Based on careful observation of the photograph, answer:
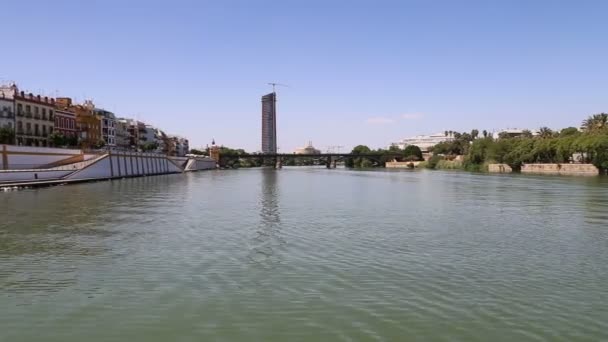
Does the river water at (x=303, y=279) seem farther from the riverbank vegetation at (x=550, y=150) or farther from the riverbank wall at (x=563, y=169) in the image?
the riverbank wall at (x=563, y=169)

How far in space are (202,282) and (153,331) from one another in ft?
14.5

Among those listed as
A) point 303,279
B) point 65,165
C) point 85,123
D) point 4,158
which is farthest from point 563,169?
point 303,279

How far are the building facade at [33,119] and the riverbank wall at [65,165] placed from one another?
867cm

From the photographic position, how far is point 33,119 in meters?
93.5

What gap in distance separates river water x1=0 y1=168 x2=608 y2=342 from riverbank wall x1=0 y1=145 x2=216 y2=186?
3763 centimetres

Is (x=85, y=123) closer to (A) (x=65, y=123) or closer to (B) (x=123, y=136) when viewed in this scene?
(A) (x=65, y=123)

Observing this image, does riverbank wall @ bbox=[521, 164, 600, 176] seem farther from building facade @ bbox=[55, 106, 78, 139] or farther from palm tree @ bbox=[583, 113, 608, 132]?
building facade @ bbox=[55, 106, 78, 139]

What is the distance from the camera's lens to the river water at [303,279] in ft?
41.7

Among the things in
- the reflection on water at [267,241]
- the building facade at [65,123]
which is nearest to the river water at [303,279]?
the reflection on water at [267,241]

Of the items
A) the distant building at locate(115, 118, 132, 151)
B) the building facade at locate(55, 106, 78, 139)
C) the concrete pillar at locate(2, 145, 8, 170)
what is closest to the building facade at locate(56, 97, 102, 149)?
the building facade at locate(55, 106, 78, 139)

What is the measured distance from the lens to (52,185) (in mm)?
69812

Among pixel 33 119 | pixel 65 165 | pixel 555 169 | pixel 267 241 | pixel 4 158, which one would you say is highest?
pixel 33 119

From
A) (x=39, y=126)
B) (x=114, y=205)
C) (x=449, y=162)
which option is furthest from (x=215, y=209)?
(x=449, y=162)

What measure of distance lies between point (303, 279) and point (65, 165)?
7662 cm
